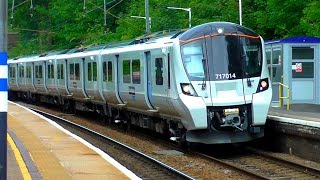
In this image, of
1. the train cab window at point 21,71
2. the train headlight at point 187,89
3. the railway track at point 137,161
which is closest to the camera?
the railway track at point 137,161

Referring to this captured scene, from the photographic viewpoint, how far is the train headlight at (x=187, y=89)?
15008mm

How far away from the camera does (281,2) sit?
94.0 ft

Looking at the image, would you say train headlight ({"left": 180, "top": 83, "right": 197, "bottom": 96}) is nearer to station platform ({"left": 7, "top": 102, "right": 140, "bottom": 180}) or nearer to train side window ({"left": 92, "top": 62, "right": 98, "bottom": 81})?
station platform ({"left": 7, "top": 102, "right": 140, "bottom": 180})

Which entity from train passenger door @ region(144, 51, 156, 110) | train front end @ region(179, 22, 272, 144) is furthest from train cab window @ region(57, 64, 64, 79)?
train front end @ region(179, 22, 272, 144)

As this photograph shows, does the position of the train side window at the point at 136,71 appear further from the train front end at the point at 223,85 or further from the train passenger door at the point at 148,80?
the train front end at the point at 223,85

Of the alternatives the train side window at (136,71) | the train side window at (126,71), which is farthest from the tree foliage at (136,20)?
the train side window at (136,71)

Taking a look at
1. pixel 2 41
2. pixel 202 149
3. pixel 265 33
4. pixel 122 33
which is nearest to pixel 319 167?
pixel 202 149

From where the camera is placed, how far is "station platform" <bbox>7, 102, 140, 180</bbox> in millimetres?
11328

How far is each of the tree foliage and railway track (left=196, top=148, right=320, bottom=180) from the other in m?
10.9

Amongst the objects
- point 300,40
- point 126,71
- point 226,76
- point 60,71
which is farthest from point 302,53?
point 60,71

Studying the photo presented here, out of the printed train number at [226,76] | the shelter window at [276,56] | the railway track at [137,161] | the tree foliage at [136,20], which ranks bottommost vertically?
the railway track at [137,161]

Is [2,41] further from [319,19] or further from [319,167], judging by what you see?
[319,19]

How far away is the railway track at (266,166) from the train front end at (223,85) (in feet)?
1.70

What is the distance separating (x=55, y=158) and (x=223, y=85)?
166 inches
